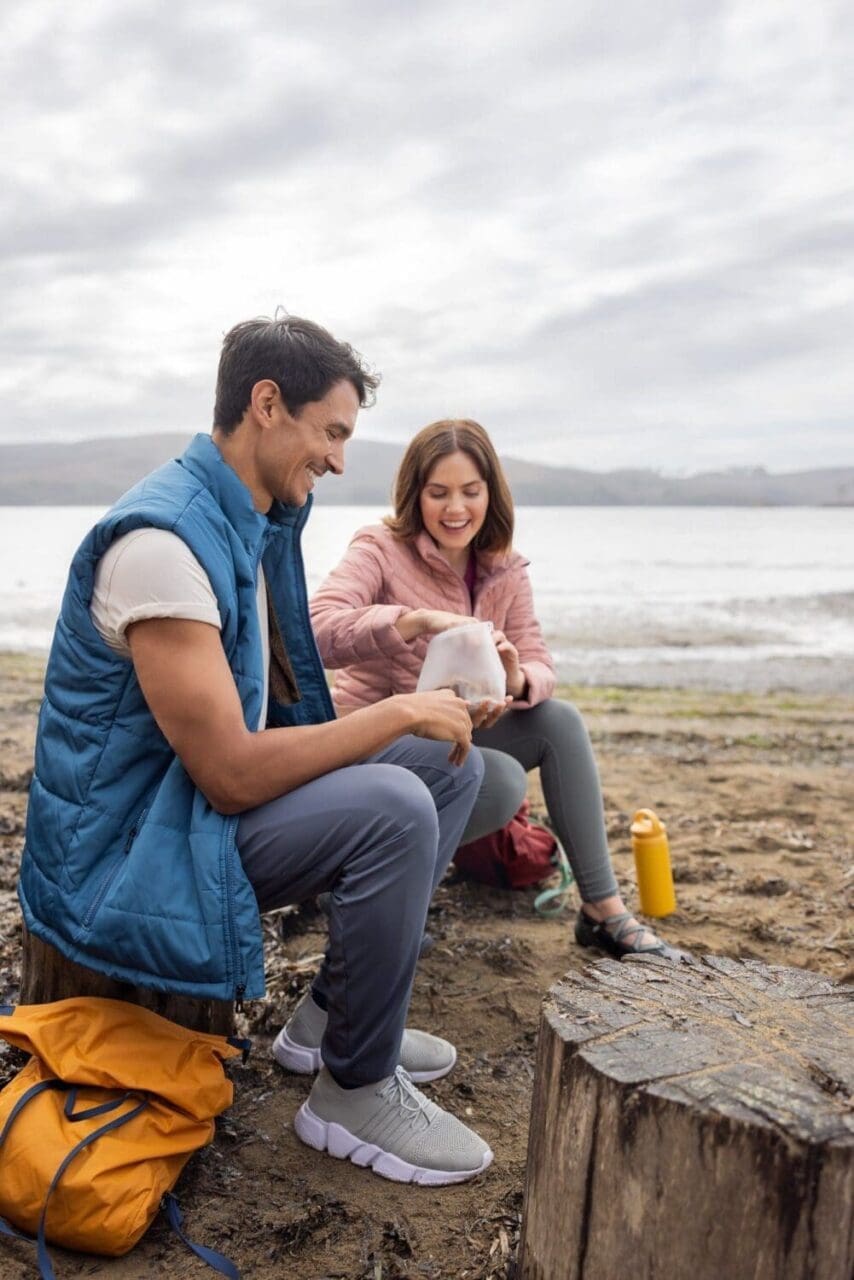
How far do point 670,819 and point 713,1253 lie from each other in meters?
3.85

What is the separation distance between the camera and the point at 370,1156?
255 cm

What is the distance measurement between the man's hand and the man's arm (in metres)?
0.07

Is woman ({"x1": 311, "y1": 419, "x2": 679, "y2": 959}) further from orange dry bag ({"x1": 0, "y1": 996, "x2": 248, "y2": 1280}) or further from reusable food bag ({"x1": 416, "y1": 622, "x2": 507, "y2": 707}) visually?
orange dry bag ({"x1": 0, "y1": 996, "x2": 248, "y2": 1280})

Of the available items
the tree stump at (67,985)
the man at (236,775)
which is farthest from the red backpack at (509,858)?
the tree stump at (67,985)

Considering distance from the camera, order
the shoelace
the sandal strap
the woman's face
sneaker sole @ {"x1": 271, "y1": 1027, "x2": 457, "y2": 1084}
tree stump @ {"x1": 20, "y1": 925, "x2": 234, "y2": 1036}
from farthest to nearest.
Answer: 1. the woman's face
2. the sandal strap
3. sneaker sole @ {"x1": 271, "y1": 1027, "x2": 457, "y2": 1084}
4. the shoelace
5. tree stump @ {"x1": 20, "y1": 925, "x2": 234, "y2": 1036}

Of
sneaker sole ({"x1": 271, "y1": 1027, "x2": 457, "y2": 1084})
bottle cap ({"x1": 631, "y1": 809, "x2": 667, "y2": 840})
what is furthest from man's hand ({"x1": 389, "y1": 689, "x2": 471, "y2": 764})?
bottle cap ({"x1": 631, "y1": 809, "x2": 667, "y2": 840})

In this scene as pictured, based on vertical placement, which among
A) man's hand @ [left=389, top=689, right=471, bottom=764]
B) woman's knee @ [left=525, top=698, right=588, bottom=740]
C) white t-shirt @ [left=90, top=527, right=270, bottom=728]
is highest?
white t-shirt @ [left=90, top=527, right=270, bottom=728]

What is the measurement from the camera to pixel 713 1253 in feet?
5.62

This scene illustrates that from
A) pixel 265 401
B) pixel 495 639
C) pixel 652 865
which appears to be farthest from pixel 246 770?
pixel 652 865

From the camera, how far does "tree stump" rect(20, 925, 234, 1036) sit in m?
2.48

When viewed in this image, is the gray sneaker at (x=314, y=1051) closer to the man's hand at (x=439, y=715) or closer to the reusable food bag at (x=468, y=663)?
the man's hand at (x=439, y=715)

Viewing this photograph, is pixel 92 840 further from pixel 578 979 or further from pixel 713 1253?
pixel 713 1253

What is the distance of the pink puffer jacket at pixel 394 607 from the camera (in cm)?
354

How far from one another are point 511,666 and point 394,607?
0.45 metres
